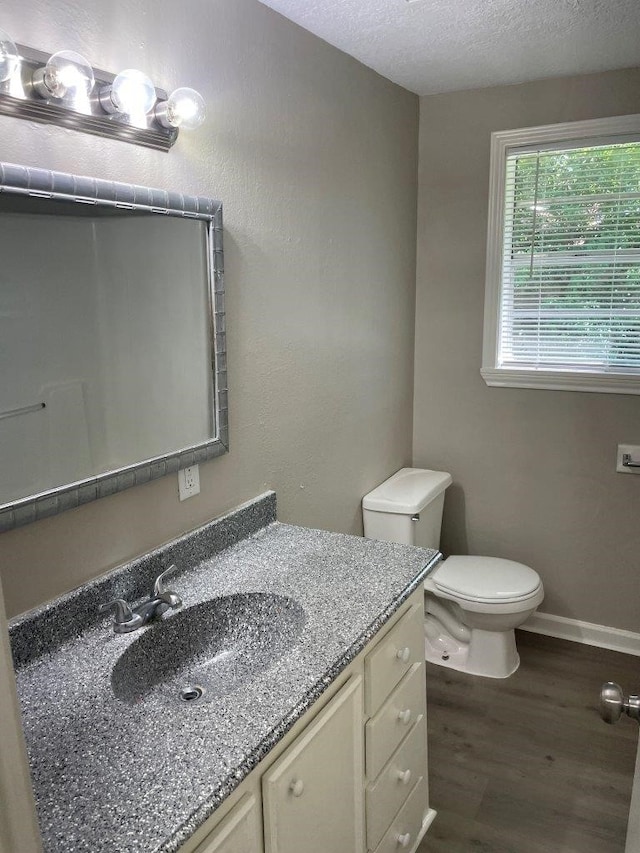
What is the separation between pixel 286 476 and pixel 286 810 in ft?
3.71

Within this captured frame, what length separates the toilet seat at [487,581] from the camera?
8.71 feet

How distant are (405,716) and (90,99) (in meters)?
1.65

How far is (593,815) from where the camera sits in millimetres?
2096

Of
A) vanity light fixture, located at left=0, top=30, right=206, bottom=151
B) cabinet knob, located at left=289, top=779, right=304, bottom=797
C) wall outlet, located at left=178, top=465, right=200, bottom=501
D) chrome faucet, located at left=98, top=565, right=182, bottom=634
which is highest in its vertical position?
vanity light fixture, located at left=0, top=30, right=206, bottom=151

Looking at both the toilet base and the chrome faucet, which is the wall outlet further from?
the toilet base

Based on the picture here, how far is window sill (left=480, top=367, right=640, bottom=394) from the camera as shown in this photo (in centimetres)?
278

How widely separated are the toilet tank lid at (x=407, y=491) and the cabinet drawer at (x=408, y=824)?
1.02 meters

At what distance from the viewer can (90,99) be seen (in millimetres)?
1395

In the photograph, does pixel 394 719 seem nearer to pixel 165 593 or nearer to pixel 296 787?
pixel 296 787

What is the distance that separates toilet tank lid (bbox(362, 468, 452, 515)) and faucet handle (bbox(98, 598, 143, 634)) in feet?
4.60

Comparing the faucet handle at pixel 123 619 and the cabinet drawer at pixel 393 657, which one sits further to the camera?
the cabinet drawer at pixel 393 657

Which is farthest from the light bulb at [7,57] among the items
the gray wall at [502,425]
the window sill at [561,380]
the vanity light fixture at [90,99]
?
the window sill at [561,380]

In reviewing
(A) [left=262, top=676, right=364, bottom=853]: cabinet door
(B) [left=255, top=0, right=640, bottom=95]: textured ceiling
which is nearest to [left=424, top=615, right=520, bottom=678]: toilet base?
(A) [left=262, top=676, right=364, bottom=853]: cabinet door

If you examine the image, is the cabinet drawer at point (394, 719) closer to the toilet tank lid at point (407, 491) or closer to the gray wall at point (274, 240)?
the gray wall at point (274, 240)
